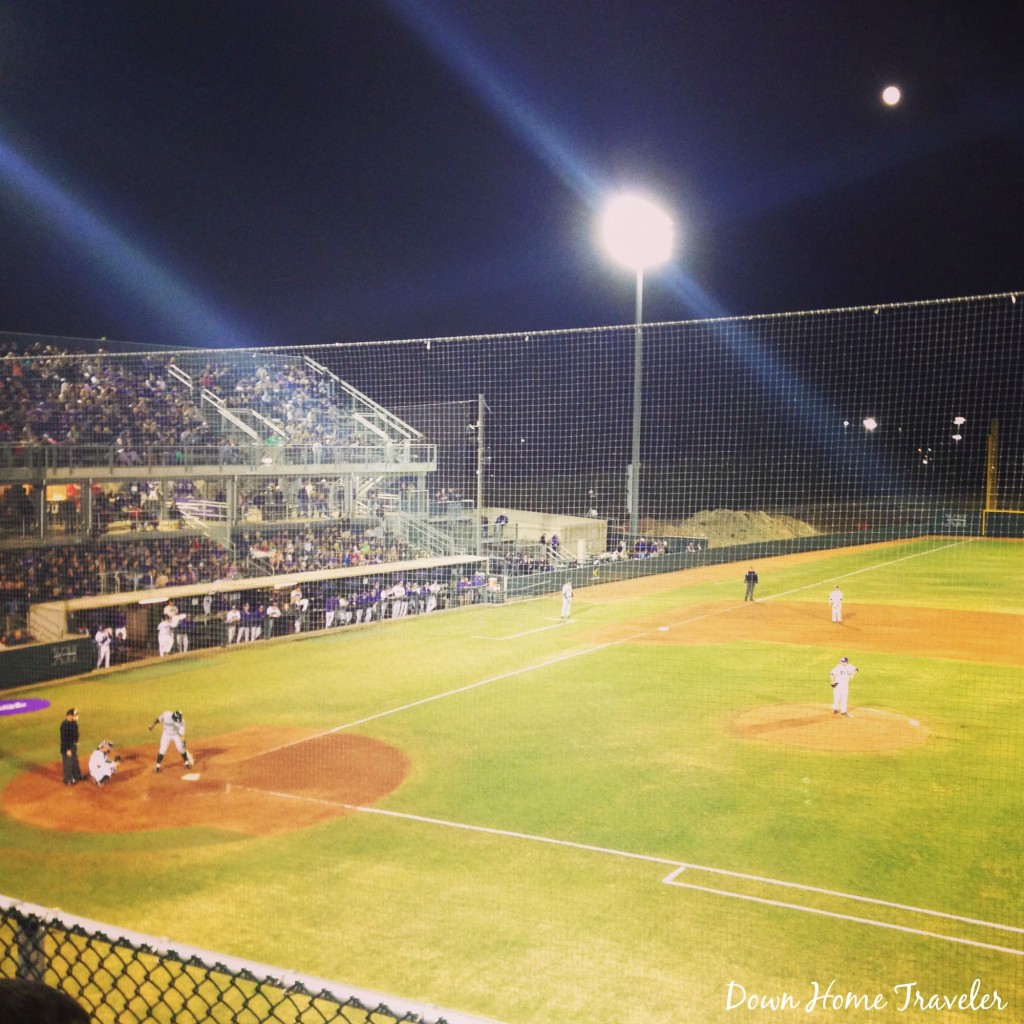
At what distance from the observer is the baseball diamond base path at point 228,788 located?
416 inches

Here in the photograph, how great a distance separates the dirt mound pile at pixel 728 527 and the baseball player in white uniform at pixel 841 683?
26188 millimetres

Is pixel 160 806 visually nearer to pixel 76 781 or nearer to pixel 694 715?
pixel 76 781

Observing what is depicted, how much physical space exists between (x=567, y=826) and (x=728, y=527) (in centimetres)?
3517

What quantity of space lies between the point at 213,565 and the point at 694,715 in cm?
1258

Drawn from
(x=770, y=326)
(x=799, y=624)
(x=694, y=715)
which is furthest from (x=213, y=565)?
(x=770, y=326)

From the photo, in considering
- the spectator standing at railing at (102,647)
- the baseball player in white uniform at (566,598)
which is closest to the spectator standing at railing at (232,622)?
the spectator standing at railing at (102,647)

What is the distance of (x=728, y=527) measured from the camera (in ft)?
145

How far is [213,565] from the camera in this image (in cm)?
2227

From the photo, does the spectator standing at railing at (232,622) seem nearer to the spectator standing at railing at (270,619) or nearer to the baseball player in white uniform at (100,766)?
the spectator standing at railing at (270,619)

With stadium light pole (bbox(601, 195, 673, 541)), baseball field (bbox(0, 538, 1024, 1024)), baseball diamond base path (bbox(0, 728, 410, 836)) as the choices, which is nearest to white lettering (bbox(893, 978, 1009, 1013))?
baseball field (bbox(0, 538, 1024, 1024))

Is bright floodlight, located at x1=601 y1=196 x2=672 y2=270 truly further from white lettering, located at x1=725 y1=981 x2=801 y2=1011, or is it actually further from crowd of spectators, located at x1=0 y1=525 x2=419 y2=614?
white lettering, located at x1=725 y1=981 x2=801 y2=1011

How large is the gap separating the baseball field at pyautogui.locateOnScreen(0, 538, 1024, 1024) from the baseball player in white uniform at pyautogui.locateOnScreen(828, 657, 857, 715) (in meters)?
0.29

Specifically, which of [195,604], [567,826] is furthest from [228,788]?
[195,604]

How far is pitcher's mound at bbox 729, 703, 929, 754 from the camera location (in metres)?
13.4
